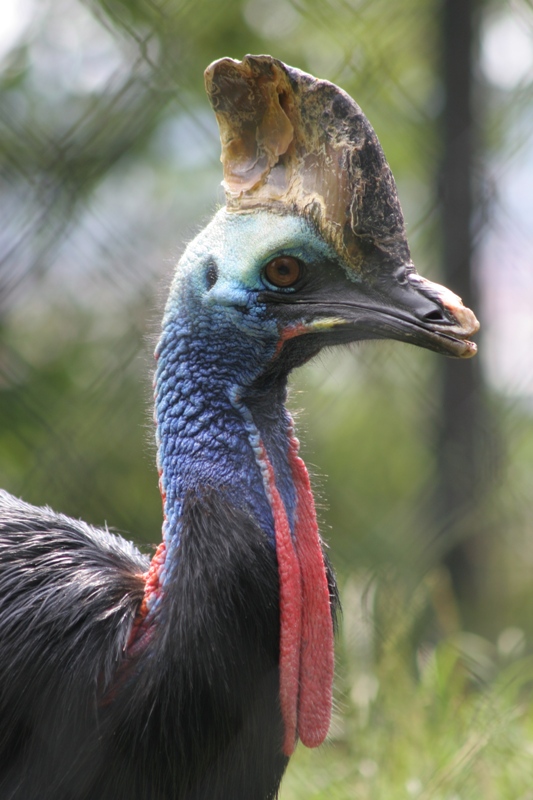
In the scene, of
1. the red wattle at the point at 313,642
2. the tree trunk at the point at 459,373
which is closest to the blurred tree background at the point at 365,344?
the tree trunk at the point at 459,373

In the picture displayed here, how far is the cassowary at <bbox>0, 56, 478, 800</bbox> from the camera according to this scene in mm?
1400

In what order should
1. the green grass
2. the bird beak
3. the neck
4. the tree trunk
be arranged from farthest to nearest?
the tree trunk → the green grass → the neck → the bird beak

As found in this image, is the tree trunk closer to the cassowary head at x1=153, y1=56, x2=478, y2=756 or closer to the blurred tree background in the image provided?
the blurred tree background

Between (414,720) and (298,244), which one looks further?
(414,720)

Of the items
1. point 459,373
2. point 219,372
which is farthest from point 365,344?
point 219,372

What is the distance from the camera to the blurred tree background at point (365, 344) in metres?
2.48

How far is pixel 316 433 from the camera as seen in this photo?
3490 millimetres

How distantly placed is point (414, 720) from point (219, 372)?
122cm

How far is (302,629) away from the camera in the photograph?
148 centimetres

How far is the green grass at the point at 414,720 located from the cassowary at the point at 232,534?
0.71 meters

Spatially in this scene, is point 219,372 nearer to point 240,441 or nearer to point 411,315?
point 240,441

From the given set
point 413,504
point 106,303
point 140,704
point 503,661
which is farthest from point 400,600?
point 140,704

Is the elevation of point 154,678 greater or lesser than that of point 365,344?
lesser

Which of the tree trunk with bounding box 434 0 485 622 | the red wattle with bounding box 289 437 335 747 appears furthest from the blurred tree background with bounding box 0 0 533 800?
the red wattle with bounding box 289 437 335 747
